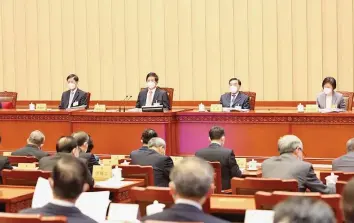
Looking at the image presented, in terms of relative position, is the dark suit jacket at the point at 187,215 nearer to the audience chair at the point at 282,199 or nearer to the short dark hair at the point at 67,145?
the audience chair at the point at 282,199

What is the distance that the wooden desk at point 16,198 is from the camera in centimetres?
545

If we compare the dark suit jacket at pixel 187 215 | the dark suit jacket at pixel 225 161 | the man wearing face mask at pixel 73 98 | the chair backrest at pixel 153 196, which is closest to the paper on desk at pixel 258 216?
the dark suit jacket at pixel 187 215

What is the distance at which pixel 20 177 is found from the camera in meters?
6.25

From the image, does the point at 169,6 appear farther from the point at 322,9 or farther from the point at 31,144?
the point at 31,144

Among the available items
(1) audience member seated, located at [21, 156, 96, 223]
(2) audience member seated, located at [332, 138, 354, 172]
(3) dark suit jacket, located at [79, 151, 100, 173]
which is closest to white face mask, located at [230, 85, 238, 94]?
(3) dark suit jacket, located at [79, 151, 100, 173]

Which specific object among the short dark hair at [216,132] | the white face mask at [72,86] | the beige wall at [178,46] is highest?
the beige wall at [178,46]

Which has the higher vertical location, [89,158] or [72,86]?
[72,86]

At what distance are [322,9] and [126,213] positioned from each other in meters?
8.67

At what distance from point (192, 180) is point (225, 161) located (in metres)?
3.80

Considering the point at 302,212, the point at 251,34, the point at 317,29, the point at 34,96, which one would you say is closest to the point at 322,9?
the point at 317,29

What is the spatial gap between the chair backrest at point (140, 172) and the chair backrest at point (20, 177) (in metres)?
0.89

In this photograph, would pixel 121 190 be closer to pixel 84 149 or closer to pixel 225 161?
pixel 84 149

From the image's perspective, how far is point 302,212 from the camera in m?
2.30

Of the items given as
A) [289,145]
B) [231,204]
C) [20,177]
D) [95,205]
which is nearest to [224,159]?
[289,145]
